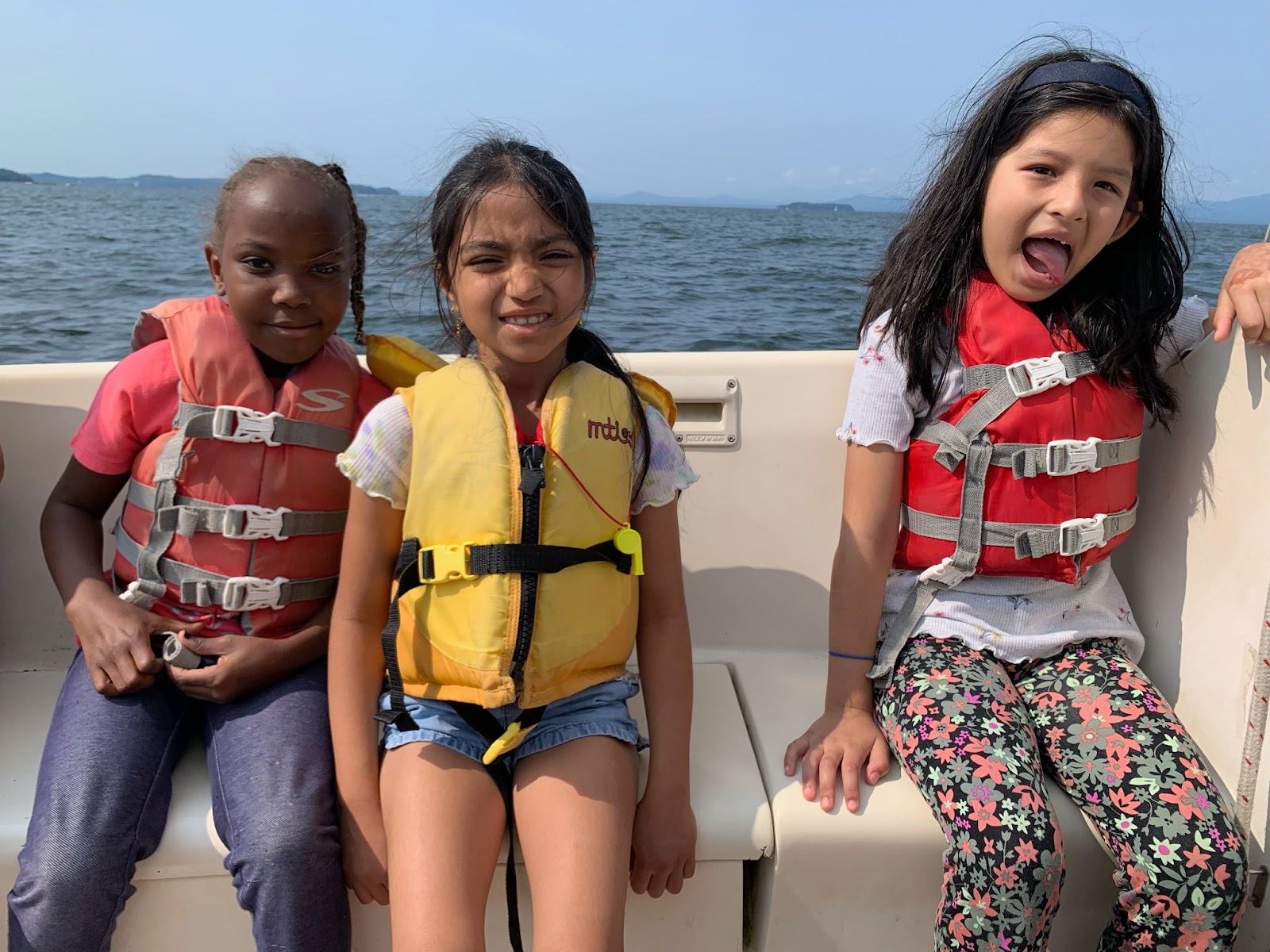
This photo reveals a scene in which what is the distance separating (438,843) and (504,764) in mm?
206

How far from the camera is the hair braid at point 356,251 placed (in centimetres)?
205

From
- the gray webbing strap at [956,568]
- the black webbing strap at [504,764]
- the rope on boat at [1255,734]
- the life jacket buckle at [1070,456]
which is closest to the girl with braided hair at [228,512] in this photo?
the black webbing strap at [504,764]

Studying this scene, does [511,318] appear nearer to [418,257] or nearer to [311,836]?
[418,257]

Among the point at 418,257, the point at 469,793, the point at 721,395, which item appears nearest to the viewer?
the point at 469,793

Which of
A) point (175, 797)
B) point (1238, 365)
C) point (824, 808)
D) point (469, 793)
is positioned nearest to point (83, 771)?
point (175, 797)

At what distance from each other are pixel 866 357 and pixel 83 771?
156 centimetres

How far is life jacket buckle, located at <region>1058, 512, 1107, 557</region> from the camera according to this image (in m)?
1.94

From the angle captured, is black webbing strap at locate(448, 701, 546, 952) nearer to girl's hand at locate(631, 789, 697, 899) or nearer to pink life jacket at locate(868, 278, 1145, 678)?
girl's hand at locate(631, 789, 697, 899)

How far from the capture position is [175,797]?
1736 millimetres

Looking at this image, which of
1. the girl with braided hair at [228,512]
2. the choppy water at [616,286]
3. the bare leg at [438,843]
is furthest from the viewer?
the choppy water at [616,286]

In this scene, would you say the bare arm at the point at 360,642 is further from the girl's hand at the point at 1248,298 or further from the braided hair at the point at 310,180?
the girl's hand at the point at 1248,298

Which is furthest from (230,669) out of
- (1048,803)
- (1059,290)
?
(1059,290)

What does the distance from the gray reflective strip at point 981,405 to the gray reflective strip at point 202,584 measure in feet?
4.01

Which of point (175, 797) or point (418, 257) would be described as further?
point (418, 257)
